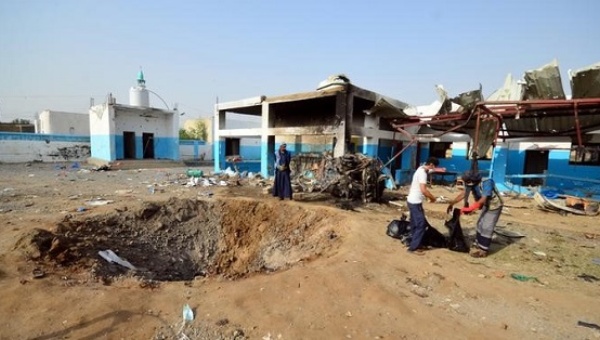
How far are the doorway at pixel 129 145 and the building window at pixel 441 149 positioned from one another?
19.3 metres

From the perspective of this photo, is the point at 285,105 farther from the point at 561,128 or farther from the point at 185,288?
the point at 185,288

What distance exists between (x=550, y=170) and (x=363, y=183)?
879cm

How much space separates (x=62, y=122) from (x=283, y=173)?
2914cm

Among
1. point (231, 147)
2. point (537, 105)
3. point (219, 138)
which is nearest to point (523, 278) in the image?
point (537, 105)

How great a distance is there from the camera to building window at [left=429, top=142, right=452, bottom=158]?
1546 centimetres

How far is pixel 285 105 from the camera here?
12969 mm

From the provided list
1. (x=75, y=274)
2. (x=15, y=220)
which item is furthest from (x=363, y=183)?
(x=15, y=220)

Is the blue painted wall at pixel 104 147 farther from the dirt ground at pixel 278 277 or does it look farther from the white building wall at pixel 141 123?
the dirt ground at pixel 278 277

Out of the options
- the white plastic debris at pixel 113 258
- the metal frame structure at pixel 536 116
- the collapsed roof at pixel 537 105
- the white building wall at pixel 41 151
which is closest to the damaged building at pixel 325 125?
the metal frame structure at pixel 536 116

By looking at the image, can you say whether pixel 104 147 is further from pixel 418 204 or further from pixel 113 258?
pixel 418 204

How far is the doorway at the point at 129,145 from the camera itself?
2081 centimetres

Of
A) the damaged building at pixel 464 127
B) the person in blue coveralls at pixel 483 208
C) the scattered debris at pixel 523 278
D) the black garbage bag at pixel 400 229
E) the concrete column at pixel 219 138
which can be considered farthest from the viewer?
the concrete column at pixel 219 138

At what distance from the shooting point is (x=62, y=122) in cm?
2752

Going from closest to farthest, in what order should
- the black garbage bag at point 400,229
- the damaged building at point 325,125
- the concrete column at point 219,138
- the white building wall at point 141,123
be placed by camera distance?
the black garbage bag at point 400,229 < the damaged building at point 325,125 < the concrete column at point 219,138 < the white building wall at point 141,123
